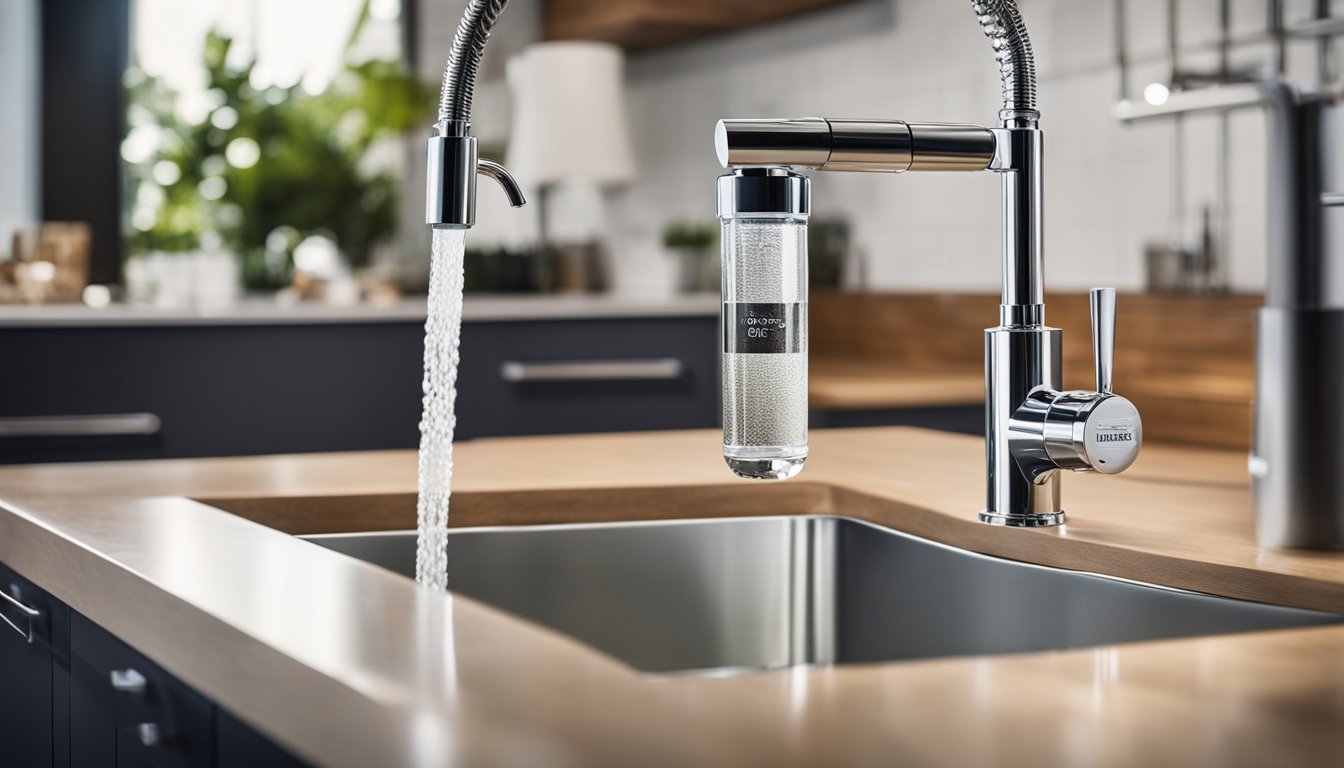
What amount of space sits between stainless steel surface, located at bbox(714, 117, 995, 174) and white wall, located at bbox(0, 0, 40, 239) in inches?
115

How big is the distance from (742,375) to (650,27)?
269 centimetres

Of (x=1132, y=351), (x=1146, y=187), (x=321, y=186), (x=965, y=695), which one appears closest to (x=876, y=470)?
(x=965, y=695)

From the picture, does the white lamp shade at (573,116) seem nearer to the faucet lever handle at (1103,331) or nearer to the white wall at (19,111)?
the white wall at (19,111)

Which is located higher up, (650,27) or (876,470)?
(650,27)

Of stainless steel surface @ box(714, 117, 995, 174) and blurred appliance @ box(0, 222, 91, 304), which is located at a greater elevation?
blurred appliance @ box(0, 222, 91, 304)

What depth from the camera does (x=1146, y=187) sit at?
250 cm

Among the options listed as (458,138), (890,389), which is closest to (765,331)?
(458,138)

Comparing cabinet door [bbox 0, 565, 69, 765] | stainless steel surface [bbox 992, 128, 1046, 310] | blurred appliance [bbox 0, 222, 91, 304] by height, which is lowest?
cabinet door [bbox 0, 565, 69, 765]

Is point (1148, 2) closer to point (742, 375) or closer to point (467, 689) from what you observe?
point (742, 375)

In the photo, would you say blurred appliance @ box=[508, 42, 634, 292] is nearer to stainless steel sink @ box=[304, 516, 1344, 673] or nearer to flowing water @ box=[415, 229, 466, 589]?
stainless steel sink @ box=[304, 516, 1344, 673]

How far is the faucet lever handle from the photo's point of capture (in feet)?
3.06

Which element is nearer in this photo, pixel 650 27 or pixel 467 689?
pixel 467 689

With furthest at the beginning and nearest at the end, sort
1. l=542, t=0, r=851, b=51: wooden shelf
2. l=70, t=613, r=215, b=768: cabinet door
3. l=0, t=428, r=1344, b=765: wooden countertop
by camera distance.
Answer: l=542, t=0, r=851, b=51: wooden shelf, l=70, t=613, r=215, b=768: cabinet door, l=0, t=428, r=1344, b=765: wooden countertop

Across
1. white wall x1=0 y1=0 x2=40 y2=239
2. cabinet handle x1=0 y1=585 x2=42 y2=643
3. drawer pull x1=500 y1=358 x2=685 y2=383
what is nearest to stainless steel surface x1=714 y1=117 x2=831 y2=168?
cabinet handle x1=0 y1=585 x2=42 y2=643
